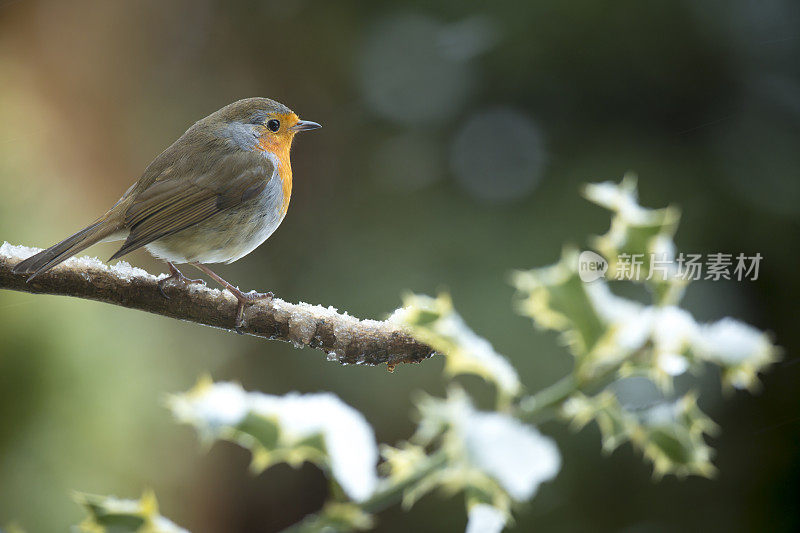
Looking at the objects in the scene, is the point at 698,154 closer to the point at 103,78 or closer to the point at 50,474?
the point at 103,78

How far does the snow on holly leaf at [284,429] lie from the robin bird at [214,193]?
790 millimetres

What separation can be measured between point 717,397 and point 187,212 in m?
1.58

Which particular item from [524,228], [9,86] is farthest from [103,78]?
[524,228]

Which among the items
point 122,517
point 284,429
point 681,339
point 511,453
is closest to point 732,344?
point 681,339

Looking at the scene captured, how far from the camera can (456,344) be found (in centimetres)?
43

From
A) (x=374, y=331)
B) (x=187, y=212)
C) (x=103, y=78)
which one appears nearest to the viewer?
(x=374, y=331)

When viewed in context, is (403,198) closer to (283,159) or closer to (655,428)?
(283,159)

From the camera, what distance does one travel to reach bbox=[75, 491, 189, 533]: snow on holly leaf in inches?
18.4

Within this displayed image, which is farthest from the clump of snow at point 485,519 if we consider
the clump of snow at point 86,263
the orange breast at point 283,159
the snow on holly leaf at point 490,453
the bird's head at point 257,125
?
the bird's head at point 257,125

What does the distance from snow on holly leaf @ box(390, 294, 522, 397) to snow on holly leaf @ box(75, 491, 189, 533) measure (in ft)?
Result: 0.68

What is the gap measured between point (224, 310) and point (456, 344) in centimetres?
53

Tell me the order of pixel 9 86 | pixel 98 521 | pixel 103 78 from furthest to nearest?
pixel 103 78 < pixel 9 86 < pixel 98 521

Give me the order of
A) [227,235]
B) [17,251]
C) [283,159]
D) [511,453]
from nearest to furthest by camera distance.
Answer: [511,453] < [17,251] < [227,235] < [283,159]

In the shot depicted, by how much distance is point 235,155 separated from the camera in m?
1.49
